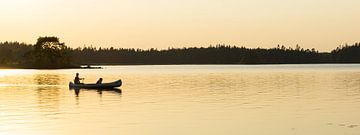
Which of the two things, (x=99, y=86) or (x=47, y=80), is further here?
(x=47, y=80)

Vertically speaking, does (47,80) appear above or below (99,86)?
below

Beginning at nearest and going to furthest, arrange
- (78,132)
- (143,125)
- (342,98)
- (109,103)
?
(78,132)
(143,125)
(109,103)
(342,98)

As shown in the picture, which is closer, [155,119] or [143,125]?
[143,125]

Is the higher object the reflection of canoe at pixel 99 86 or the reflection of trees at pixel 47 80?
the reflection of canoe at pixel 99 86

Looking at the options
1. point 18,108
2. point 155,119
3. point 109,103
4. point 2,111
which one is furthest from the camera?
point 109,103

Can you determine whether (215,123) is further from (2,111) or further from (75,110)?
(2,111)

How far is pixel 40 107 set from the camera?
4647 cm

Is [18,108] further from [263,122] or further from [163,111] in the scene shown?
[263,122]

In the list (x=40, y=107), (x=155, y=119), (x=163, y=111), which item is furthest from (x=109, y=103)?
(x=155, y=119)

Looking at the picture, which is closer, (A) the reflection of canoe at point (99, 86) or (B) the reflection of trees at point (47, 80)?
(A) the reflection of canoe at point (99, 86)

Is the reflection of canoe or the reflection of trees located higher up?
the reflection of canoe

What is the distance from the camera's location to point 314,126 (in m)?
32.8

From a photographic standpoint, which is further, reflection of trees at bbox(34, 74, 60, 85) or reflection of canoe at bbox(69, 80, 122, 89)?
reflection of trees at bbox(34, 74, 60, 85)

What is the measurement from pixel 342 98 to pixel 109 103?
62.8 feet
